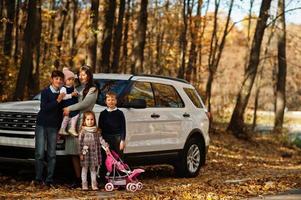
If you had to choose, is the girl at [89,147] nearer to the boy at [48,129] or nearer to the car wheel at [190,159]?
the boy at [48,129]

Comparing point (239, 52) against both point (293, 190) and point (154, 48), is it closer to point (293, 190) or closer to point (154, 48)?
point (154, 48)

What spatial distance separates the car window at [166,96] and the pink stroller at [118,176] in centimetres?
226

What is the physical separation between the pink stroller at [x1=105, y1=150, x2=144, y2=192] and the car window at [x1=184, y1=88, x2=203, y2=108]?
359cm

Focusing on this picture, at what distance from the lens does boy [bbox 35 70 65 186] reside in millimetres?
9086

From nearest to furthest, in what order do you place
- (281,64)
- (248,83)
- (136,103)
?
(136,103)
(248,83)
(281,64)

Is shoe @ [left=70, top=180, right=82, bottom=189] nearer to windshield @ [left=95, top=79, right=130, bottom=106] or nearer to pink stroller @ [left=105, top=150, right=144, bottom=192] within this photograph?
pink stroller @ [left=105, top=150, right=144, bottom=192]

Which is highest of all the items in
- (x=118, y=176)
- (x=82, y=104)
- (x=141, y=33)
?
(x=141, y=33)

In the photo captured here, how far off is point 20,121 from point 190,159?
4.18 metres

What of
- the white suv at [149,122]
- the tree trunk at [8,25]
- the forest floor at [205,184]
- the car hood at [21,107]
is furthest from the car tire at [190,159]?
the tree trunk at [8,25]

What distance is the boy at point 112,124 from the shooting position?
939 centimetres

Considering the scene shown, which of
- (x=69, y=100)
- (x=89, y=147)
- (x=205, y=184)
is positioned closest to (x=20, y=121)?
(x=69, y=100)

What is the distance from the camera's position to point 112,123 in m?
9.40

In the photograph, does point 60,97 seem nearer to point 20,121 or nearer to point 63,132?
point 63,132

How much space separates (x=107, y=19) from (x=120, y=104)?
10.0 m
